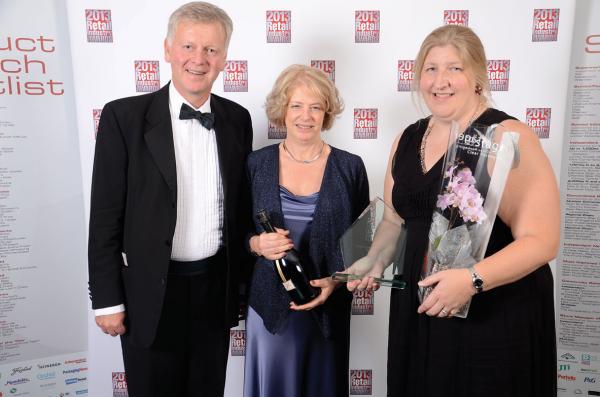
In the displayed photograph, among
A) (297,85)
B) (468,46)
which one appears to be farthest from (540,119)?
(297,85)

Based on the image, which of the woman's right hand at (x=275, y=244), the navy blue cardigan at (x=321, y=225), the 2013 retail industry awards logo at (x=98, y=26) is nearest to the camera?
the woman's right hand at (x=275, y=244)

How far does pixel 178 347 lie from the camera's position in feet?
5.97

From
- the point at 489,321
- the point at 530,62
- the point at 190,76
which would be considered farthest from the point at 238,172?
the point at 530,62

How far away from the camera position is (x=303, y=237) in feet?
5.76

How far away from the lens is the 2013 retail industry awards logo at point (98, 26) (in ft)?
7.82

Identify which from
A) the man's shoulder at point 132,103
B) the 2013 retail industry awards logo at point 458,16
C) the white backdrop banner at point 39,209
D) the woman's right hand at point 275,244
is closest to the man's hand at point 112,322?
the woman's right hand at point 275,244

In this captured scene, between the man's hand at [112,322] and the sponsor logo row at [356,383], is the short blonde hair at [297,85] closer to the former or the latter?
the man's hand at [112,322]

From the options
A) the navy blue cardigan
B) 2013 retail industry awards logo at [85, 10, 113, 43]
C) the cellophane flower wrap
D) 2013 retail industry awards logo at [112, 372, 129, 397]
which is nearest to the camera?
the cellophane flower wrap

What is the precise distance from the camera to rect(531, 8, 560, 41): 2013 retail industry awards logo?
244 centimetres

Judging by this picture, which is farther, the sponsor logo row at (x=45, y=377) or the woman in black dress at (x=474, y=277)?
the sponsor logo row at (x=45, y=377)

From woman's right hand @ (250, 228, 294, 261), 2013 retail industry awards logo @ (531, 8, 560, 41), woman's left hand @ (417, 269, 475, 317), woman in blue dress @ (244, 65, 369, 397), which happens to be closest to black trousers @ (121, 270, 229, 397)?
woman in blue dress @ (244, 65, 369, 397)

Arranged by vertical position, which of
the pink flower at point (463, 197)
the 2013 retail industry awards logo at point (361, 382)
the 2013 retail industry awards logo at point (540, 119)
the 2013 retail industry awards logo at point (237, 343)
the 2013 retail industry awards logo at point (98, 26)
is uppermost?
the 2013 retail industry awards logo at point (98, 26)

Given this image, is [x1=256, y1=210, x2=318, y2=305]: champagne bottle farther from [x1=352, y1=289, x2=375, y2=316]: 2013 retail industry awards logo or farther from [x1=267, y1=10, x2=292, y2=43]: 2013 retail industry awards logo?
[x1=267, y1=10, x2=292, y2=43]: 2013 retail industry awards logo

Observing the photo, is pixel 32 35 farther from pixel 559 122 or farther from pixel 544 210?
pixel 559 122
